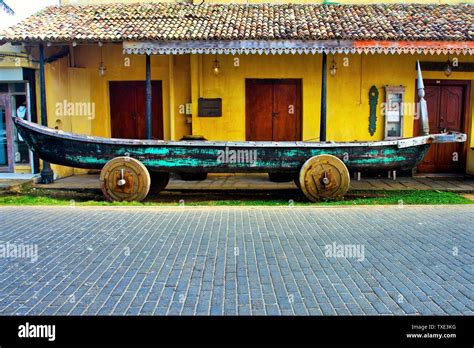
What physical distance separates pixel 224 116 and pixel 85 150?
16.4 ft

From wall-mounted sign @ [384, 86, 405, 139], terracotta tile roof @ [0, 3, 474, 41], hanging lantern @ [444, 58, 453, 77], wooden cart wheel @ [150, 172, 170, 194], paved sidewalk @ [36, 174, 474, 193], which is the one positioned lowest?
paved sidewalk @ [36, 174, 474, 193]

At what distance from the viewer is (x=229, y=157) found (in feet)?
33.2

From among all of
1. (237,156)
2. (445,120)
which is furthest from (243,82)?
(445,120)

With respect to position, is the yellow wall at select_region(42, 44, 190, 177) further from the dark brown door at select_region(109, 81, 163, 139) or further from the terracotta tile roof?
the terracotta tile roof

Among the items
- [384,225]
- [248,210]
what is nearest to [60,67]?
[248,210]

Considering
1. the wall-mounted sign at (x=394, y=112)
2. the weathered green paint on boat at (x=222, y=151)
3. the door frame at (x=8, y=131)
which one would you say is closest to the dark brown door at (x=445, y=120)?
the wall-mounted sign at (x=394, y=112)

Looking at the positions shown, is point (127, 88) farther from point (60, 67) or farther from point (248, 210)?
point (248, 210)

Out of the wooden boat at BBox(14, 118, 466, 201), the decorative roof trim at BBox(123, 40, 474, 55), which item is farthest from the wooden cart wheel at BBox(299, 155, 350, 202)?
the decorative roof trim at BBox(123, 40, 474, 55)

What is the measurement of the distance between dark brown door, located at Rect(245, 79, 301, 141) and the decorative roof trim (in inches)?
112

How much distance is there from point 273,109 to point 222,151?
4540 mm

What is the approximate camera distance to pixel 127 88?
14.6 metres

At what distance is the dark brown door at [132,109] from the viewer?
14.6m

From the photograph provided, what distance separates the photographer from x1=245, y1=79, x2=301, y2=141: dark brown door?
14.1 metres

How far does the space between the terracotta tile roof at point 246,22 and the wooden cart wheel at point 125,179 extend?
132 inches
